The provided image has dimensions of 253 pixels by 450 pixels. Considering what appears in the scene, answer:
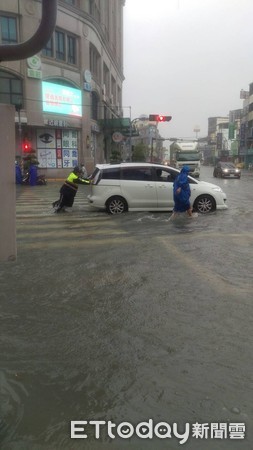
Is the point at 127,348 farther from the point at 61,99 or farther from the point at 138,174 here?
the point at 61,99

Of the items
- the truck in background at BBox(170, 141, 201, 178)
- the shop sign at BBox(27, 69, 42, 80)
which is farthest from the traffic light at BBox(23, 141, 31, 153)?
the truck in background at BBox(170, 141, 201, 178)

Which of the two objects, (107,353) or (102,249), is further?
(102,249)

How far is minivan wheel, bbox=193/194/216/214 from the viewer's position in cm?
1386

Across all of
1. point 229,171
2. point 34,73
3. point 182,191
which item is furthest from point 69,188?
point 229,171

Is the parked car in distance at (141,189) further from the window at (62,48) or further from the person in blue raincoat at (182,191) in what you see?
the window at (62,48)

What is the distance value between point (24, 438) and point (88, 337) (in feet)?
5.57

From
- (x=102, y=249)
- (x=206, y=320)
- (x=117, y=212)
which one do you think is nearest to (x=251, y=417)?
(x=206, y=320)

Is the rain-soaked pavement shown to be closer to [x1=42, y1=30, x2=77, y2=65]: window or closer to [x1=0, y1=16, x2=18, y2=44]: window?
[x1=0, y1=16, x2=18, y2=44]: window

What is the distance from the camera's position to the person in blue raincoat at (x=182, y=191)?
12.2 m

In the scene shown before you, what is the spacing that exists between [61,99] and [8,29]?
6.47m

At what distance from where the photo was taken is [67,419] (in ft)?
10.4

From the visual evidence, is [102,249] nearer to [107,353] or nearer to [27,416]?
[107,353]

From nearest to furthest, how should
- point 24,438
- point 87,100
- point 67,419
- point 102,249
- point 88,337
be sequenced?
point 24,438, point 67,419, point 88,337, point 102,249, point 87,100

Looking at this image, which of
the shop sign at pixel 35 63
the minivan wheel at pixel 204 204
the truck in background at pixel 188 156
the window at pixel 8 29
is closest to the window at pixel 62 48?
the shop sign at pixel 35 63
